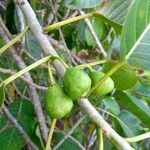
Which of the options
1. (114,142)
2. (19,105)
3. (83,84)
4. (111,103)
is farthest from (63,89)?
(19,105)

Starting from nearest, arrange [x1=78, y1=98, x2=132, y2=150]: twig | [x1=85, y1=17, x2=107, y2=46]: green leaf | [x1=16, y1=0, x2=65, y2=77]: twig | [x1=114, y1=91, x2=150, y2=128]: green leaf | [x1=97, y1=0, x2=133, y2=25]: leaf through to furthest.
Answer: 1. [x1=78, y1=98, x2=132, y2=150]: twig
2. [x1=16, y1=0, x2=65, y2=77]: twig
3. [x1=114, y1=91, x2=150, y2=128]: green leaf
4. [x1=97, y1=0, x2=133, y2=25]: leaf
5. [x1=85, y1=17, x2=107, y2=46]: green leaf

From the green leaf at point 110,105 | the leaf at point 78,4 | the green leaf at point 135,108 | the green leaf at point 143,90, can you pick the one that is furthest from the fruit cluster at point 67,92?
the green leaf at point 143,90

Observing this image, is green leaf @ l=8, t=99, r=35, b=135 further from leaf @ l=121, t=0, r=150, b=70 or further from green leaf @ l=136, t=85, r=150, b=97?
leaf @ l=121, t=0, r=150, b=70

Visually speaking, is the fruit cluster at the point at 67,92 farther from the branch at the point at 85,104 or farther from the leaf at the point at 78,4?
the leaf at the point at 78,4

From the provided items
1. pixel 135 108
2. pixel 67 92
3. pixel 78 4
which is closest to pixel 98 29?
pixel 78 4

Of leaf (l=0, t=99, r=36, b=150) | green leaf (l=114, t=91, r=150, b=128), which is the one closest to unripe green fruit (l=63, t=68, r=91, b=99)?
green leaf (l=114, t=91, r=150, b=128)

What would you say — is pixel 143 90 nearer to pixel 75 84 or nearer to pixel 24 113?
pixel 24 113
